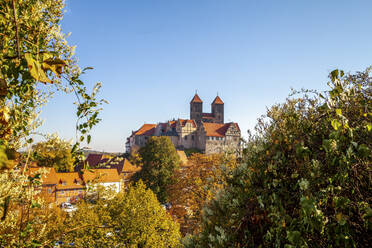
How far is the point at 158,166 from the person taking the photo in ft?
111

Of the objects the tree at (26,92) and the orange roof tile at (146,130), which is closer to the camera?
the tree at (26,92)

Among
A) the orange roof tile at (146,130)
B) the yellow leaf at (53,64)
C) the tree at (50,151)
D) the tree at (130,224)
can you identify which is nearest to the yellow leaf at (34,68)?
the yellow leaf at (53,64)

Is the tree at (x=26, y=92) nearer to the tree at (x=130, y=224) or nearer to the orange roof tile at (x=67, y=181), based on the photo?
the tree at (x=130, y=224)

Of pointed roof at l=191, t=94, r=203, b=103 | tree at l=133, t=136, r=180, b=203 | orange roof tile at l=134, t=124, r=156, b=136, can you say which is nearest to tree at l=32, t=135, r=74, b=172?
tree at l=133, t=136, r=180, b=203

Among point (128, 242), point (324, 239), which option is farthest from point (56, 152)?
point (128, 242)

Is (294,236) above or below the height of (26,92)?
below

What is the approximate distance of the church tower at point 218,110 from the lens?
362ft

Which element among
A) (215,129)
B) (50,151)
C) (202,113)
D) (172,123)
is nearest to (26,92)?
(50,151)

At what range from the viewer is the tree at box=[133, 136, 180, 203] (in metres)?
32.2

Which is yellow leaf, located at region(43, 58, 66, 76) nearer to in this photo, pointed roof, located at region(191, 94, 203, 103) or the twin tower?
the twin tower

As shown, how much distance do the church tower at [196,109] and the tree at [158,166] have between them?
73864 millimetres

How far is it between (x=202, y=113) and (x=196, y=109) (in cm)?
351

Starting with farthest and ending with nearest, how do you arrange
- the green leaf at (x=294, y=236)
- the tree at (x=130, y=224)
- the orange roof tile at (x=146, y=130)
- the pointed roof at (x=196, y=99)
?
the pointed roof at (x=196, y=99) < the orange roof tile at (x=146, y=130) < the tree at (x=130, y=224) < the green leaf at (x=294, y=236)

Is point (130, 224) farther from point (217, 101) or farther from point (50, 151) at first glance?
point (217, 101)
